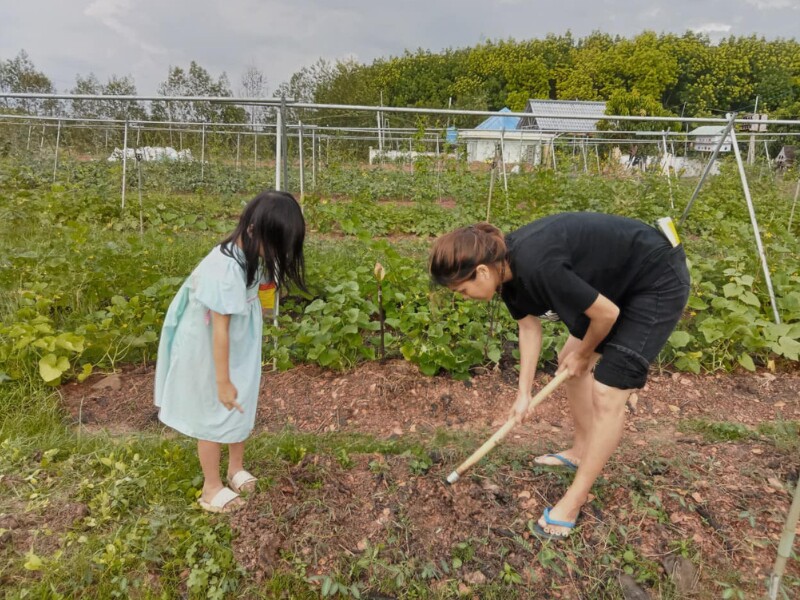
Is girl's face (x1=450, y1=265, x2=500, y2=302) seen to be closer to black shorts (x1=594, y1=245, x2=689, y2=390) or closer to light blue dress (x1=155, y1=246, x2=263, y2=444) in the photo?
black shorts (x1=594, y1=245, x2=689, y2=390)

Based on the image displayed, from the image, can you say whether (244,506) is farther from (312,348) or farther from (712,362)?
(712,362)

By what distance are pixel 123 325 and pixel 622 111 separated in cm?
2358

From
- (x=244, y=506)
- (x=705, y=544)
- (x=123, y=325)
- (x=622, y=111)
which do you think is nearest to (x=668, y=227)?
(x=705, y=544)

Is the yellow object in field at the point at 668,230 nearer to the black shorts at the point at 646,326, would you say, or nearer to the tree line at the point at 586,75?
the black shorts at the point at 646,326

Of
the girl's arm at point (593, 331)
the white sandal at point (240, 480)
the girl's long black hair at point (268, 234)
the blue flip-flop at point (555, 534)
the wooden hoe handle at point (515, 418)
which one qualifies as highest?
the girl's long black hair at point (268, 234)

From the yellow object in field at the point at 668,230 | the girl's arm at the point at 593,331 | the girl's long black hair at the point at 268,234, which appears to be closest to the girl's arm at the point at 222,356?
the girl's long black hair at the point at 268,234

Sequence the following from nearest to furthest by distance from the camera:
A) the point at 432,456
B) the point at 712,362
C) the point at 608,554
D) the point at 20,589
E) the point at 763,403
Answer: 1. the point at 20,589
2. the point at 608,554
3. the point at 432,456
4. the point at 763,403
5. the point at 712,362

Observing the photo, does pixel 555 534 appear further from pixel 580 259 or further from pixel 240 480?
pixel 240 480

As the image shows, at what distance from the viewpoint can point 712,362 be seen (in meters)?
3.26

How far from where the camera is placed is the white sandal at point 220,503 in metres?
1.96

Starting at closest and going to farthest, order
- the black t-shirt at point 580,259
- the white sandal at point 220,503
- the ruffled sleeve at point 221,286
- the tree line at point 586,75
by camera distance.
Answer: the black t-shirt at point 580,259, the ruffled sleeve at point 221,286, the white sandal at point 220,503, the tree line at point 586,75

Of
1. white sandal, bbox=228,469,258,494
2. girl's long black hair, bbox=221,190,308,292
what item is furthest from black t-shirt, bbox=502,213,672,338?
white sandal, bbox=228,469,258,494

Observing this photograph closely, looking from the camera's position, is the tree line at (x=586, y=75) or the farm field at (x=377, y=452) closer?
the farm field at (x=377, y=452)

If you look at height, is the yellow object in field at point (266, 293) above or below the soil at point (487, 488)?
above
